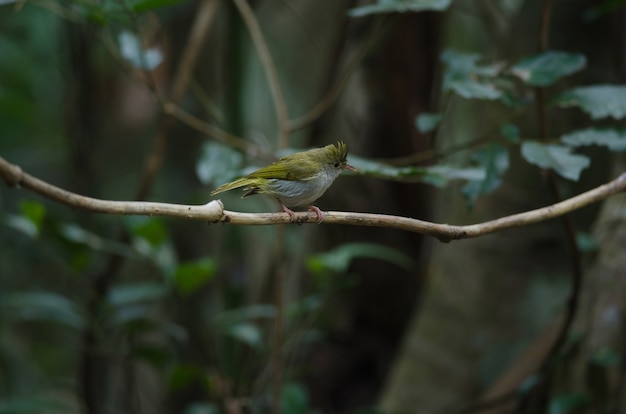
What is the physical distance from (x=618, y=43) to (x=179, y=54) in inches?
119

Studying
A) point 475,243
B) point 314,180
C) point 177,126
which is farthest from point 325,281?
point 177,126

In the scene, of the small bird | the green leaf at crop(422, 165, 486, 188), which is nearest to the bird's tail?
the small bird

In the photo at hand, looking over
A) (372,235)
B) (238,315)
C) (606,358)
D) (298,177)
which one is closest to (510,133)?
(298,177)

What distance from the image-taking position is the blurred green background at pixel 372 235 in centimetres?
299

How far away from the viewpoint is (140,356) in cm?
372

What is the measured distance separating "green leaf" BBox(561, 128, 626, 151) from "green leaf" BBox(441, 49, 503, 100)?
32cm

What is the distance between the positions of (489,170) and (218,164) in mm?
1099

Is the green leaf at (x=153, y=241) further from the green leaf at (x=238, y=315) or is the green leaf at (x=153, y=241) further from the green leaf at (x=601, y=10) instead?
the green leaf at (x=601, y=10)

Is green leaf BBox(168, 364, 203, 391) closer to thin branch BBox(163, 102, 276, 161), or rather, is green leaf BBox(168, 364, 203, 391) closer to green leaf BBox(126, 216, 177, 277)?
green leaf BBox(126, 216, 177, 277)

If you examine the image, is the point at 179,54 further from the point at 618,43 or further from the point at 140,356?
the point at 618,43

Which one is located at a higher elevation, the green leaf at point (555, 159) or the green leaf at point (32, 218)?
the green leaf at point (32, 218)

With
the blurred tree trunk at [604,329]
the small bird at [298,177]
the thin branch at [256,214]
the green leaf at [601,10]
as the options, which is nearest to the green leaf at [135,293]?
the small bird at [298,177]

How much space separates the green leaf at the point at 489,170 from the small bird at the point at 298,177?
17.8 inches

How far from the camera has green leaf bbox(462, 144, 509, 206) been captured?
2.62 meters
